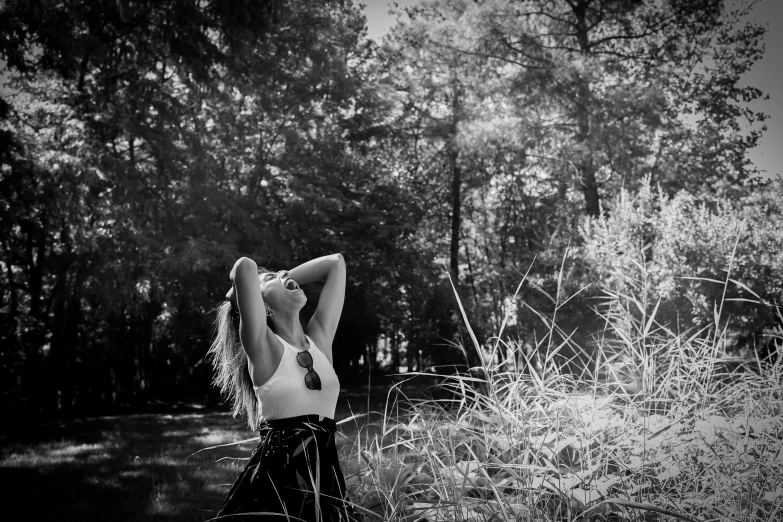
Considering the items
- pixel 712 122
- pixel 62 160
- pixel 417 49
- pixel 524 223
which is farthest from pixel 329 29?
pixel 524 223

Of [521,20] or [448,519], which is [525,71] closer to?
[521,20]

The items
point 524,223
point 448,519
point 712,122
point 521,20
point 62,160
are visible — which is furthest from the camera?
point 524,223

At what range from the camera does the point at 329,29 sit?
10883mm

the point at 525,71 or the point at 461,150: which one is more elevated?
the point at 525,71

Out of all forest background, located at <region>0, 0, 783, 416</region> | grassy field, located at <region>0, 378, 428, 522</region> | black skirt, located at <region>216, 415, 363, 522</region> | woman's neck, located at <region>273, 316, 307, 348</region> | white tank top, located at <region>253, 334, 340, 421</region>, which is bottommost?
grassy field, located at <region>0, 378, 428, 522</region>

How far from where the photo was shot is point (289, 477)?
6.25 ft

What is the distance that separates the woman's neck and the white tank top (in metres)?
0.07

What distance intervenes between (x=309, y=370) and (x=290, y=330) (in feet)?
0.70

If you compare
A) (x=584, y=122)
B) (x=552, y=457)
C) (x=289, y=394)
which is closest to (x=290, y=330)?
(x=289, y=394)

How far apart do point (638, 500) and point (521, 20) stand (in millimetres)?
11493

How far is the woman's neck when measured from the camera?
2.24 m

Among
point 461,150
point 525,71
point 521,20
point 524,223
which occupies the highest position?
point 521,20

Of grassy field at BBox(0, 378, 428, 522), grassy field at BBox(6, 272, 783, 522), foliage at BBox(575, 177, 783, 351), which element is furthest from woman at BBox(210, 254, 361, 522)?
foliage at BBox(575, 177, 783, 351)

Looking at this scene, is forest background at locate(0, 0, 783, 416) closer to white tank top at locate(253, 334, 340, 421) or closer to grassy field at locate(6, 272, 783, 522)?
grassy field at locate(6, 272, 783, 522)
